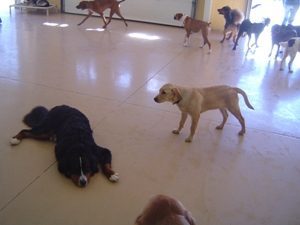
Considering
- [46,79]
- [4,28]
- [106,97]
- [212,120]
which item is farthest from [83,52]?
[212,120]

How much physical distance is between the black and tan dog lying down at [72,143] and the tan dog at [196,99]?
21.9 inches

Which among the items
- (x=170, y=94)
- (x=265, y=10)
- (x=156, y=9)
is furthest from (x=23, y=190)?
(x=265, y=10)

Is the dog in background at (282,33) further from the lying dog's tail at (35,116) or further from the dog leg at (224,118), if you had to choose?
the lying dog's tail at (35,116)

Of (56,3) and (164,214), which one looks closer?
(164,214)

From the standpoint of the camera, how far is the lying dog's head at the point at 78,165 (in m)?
2.01

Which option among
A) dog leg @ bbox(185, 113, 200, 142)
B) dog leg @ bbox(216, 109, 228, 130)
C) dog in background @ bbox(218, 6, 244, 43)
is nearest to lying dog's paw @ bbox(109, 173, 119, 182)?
dog leg @ bbox(185, 113, 200, 142)

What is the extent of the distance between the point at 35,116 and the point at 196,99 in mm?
1283

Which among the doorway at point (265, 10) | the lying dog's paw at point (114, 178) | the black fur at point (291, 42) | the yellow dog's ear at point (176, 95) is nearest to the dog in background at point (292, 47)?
the black fur at point (291, 42)

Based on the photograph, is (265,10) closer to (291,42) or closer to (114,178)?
(291,42)

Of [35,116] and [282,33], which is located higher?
[282,33]

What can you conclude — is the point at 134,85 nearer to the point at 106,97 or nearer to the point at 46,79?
the point at 106,97

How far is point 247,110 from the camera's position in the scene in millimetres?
3186

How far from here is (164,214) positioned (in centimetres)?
141

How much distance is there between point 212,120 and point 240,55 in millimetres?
2481
